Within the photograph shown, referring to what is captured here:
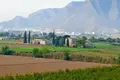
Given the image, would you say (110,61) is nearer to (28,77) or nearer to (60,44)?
(28,77)

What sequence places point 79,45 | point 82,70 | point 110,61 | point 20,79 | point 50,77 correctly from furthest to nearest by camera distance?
point 79,45 → point 110,61 → point 82,70 → point 50,77 → point 20,79

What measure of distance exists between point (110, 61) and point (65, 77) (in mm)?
22671

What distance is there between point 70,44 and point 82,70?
4724 cm

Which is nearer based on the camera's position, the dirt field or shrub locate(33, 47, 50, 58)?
the dirt field

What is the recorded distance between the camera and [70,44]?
7481 cm

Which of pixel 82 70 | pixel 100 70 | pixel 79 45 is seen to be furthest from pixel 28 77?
pixel 79 45

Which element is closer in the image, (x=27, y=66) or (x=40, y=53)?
(x=27, y=66)

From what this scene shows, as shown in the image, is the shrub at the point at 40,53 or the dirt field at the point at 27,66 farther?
the shrub at the point at 40,53

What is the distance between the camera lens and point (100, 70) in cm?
2875

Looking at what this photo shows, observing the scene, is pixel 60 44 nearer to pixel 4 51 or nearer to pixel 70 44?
pixel 70 44

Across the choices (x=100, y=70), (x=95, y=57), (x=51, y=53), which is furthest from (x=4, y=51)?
(x=100, y=70)

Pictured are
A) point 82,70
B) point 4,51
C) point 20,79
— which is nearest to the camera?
point 20,79

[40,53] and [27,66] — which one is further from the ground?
[40,53]

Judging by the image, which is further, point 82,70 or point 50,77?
point 82,70
